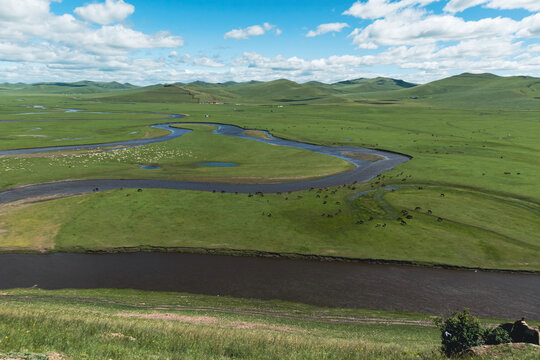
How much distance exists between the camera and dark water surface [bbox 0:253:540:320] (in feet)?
106

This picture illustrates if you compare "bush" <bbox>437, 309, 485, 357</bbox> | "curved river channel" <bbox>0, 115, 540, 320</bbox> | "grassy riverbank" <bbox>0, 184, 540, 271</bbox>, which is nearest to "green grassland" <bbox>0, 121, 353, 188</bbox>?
"grassy riverbank" <bbox>0, 184, 540, 271</bbox>

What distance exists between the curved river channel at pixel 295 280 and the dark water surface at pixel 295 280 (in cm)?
10

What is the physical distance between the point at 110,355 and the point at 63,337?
393 cm

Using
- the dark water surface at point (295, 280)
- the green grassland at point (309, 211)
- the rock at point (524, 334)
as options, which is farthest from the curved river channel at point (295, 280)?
the rock at point (524, 334)

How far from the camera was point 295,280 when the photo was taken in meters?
36.0

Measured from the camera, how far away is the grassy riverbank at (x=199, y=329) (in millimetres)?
16672

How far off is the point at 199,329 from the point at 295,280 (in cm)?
1693

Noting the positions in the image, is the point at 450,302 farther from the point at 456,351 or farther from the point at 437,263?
the point at 456,351

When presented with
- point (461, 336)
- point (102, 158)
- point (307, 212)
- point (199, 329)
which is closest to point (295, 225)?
point (307, 212)

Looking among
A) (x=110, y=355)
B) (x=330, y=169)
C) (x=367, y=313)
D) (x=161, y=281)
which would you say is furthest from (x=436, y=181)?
(x=110, y=355)

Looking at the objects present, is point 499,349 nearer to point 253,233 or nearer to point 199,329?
point 199,329

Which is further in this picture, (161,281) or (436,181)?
(436,181)

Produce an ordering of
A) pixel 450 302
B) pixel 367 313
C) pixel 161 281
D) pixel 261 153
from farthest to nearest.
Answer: pixel 261 153
pixel 161 281
pixel 450 302
pixel 367 313

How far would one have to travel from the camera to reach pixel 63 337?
1694 centimetres
